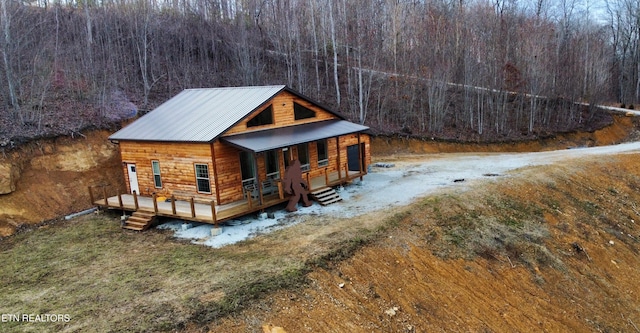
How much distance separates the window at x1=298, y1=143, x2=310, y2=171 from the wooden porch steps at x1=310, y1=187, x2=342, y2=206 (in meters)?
1.30

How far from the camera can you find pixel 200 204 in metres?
14.9

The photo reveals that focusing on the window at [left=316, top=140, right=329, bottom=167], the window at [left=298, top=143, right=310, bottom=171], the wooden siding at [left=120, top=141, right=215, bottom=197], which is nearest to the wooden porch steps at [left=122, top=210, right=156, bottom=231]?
the wooden siding at [left=120, top=141, right=215, bottom=197]

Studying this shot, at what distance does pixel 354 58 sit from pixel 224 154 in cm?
1948

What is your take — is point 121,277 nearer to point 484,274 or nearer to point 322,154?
point 484,274

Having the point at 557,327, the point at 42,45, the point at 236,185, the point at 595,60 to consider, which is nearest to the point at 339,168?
the point at 236,185

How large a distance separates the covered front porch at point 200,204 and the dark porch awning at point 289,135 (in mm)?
1553

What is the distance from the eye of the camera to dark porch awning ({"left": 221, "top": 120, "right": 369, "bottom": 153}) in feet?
46.9

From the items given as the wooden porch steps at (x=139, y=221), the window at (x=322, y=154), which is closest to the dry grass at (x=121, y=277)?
the wooden porch steps at (x=139, y=221)

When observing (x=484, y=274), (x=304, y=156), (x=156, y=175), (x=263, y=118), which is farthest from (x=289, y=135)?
(x=484, y=274)

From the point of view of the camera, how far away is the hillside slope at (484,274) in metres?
9.47

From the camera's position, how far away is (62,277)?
1114cm

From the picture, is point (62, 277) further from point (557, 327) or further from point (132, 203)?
point (557, 327)

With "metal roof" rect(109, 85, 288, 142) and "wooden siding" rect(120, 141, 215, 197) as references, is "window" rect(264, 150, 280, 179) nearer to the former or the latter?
"metal roof" rect(109, 85, 288, 142)

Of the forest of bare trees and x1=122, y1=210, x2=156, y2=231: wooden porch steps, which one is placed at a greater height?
the forest of bare trees
